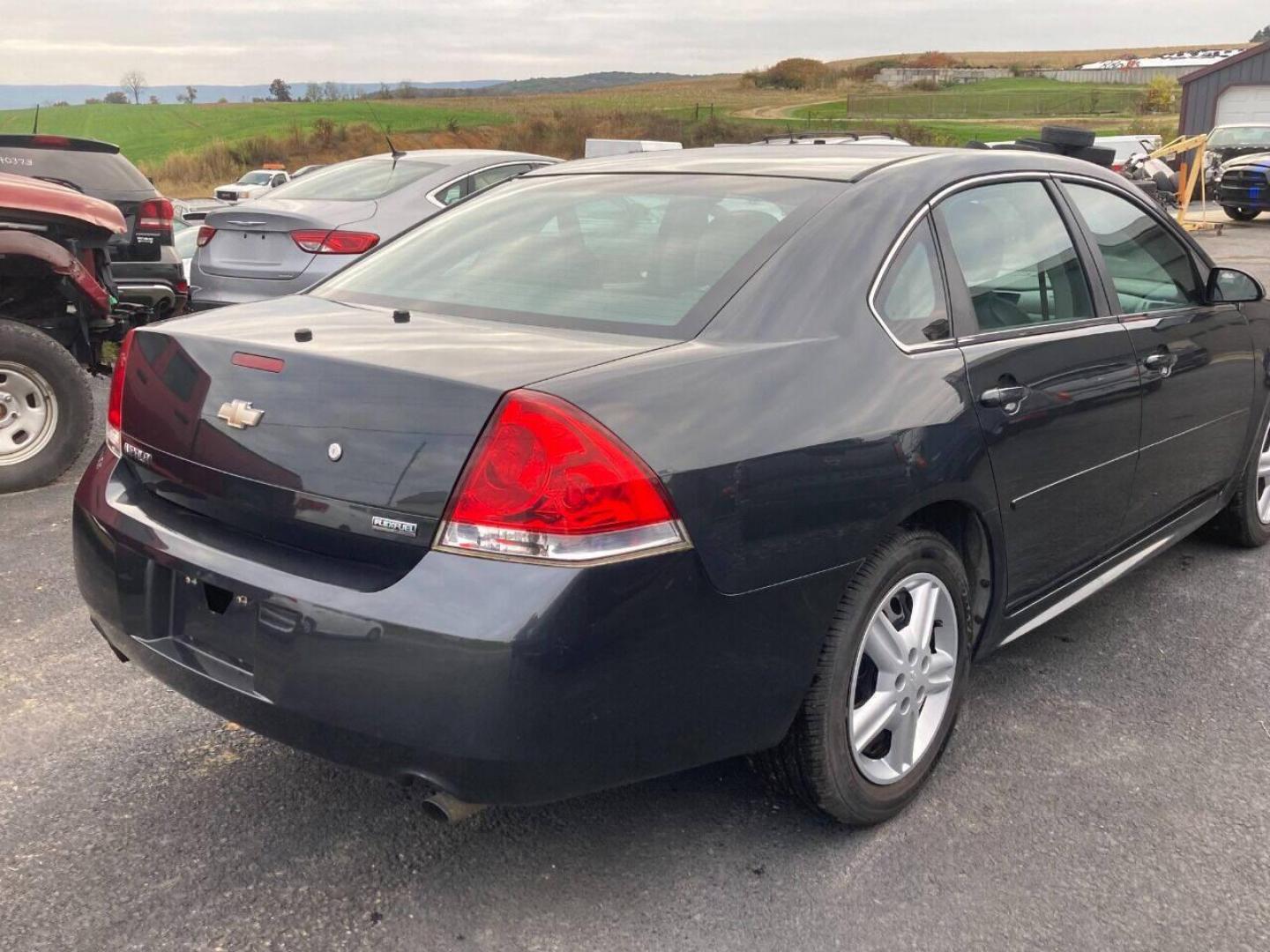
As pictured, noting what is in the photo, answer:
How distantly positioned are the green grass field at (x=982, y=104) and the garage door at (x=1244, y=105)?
23.3 meters

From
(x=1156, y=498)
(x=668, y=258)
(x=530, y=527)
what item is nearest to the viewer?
(x=530, y=527)

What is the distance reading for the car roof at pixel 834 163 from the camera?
3.12 metres

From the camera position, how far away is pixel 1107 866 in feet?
8.80

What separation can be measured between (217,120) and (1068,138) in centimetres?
6381

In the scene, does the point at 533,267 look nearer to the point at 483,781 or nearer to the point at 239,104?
the point at 483,781

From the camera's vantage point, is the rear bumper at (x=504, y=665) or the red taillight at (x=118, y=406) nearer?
the rear bumper at (x=504, y=665)

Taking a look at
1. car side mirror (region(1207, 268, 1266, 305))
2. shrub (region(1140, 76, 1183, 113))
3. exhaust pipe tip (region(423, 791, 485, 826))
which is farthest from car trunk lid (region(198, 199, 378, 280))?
shrub (region(1140, 76, 1183, 113))

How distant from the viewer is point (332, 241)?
7.89 m

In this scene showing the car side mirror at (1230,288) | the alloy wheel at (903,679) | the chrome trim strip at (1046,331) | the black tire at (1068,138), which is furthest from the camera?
the black tire at (1068,138)

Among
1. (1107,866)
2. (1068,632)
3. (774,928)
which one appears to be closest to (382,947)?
(774,928)

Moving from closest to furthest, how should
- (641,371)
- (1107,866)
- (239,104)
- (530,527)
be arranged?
(530,527), (641,371), (1107,866), (239,104)

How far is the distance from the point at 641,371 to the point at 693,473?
0.23 meters

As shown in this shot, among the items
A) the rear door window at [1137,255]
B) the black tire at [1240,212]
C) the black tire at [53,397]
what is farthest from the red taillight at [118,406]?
the black tire at [1240,212]

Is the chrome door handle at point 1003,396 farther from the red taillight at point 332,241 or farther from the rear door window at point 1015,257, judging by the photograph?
the red taillight at point 332,241
